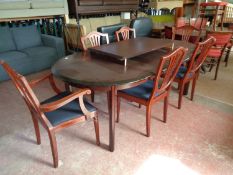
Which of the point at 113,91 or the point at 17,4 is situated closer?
the point at 113,91

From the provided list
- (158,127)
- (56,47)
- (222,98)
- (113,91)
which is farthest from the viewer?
(56,47)

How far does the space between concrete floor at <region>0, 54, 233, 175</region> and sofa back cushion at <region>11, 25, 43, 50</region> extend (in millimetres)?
1714

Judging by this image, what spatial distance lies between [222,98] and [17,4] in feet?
12.2

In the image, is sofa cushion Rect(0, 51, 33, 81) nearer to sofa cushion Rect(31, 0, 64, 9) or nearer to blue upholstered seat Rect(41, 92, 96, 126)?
sofa cushion Rect(31, 0, 64, 9)

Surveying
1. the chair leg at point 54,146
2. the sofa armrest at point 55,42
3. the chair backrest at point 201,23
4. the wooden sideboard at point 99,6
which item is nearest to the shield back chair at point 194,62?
the chair leg at point 54,146

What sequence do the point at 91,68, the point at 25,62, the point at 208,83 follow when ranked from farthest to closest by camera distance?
the point at 25,62 < the point at 208,83 < the point at 91,68

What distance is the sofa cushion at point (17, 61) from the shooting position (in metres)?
3.14

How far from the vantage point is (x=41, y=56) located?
3527mm

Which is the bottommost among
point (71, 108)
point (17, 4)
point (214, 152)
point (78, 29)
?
point (214, 152)

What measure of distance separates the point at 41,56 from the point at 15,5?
0.98 meters

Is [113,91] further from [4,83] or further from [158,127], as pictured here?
[4,83]

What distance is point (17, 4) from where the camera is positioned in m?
3.39

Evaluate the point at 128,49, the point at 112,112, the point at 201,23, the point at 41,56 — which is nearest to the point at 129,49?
the point at 128,49

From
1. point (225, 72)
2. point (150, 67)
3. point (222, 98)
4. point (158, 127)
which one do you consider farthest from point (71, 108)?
point (225, 72)
